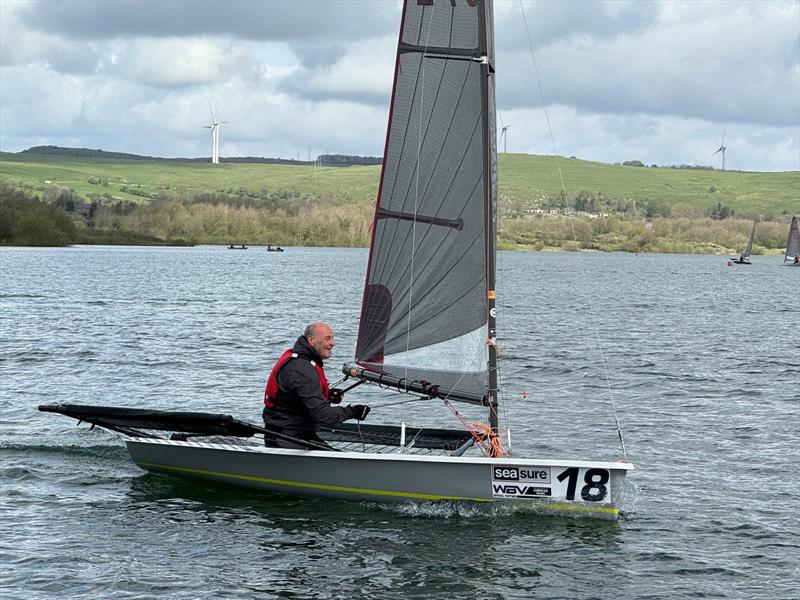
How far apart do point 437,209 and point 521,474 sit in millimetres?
3652

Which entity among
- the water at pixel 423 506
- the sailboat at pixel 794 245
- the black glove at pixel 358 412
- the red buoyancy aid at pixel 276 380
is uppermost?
the sailboat at pixel 794 245

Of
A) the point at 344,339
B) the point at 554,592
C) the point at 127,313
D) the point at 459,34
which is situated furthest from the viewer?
the point at 127,313

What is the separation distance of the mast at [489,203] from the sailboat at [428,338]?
18 millimetres

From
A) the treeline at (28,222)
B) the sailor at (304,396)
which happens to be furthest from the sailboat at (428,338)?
the treeline at (28,222)

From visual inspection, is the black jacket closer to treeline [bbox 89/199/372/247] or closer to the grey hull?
the grey hull

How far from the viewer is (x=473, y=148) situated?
13.7 m

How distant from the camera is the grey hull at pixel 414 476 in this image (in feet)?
41.8

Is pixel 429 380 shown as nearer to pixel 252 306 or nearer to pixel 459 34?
pixel 459 34

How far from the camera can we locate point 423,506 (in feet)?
43.8

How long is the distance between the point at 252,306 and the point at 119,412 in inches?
1513

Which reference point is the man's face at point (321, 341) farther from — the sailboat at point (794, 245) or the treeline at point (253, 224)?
the treeline at point (253, 224)

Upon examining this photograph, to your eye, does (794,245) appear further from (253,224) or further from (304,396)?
(304,396)

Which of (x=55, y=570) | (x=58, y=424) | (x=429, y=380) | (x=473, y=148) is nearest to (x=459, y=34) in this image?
(x=473, y=148)

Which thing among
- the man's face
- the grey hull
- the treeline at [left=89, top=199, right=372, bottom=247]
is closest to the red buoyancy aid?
the man's face
